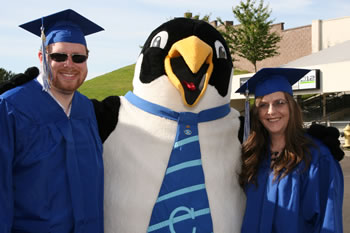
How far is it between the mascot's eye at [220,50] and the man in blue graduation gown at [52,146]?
3.21 ft

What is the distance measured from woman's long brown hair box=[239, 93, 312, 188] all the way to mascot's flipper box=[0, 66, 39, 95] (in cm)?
149

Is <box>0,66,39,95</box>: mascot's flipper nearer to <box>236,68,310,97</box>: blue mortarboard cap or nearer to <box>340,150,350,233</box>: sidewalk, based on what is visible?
<box>236,68,310,97</box>: blue mortarboard cap

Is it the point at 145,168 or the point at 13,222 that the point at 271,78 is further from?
the point at 13,222

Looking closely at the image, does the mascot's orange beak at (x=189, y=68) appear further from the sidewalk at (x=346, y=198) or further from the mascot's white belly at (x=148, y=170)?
the sidewalk at (x=346, y=198)

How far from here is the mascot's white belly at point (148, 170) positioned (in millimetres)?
2594

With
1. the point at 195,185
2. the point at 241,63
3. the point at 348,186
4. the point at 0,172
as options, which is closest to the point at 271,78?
the point at 195,185

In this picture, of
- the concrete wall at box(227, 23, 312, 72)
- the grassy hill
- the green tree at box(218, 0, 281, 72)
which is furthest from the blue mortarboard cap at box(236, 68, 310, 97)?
the concrete wall at box(227, 23, 312, 72)

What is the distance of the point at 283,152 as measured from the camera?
2.60m

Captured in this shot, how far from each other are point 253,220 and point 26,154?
4.90 feet

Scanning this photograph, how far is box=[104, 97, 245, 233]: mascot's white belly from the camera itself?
2.59 m

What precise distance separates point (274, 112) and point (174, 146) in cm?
72

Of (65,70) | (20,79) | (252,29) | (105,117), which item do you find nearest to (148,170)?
(105,117)

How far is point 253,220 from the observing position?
8.45 ft

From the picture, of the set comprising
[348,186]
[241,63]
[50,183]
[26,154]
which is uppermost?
[241,63]
